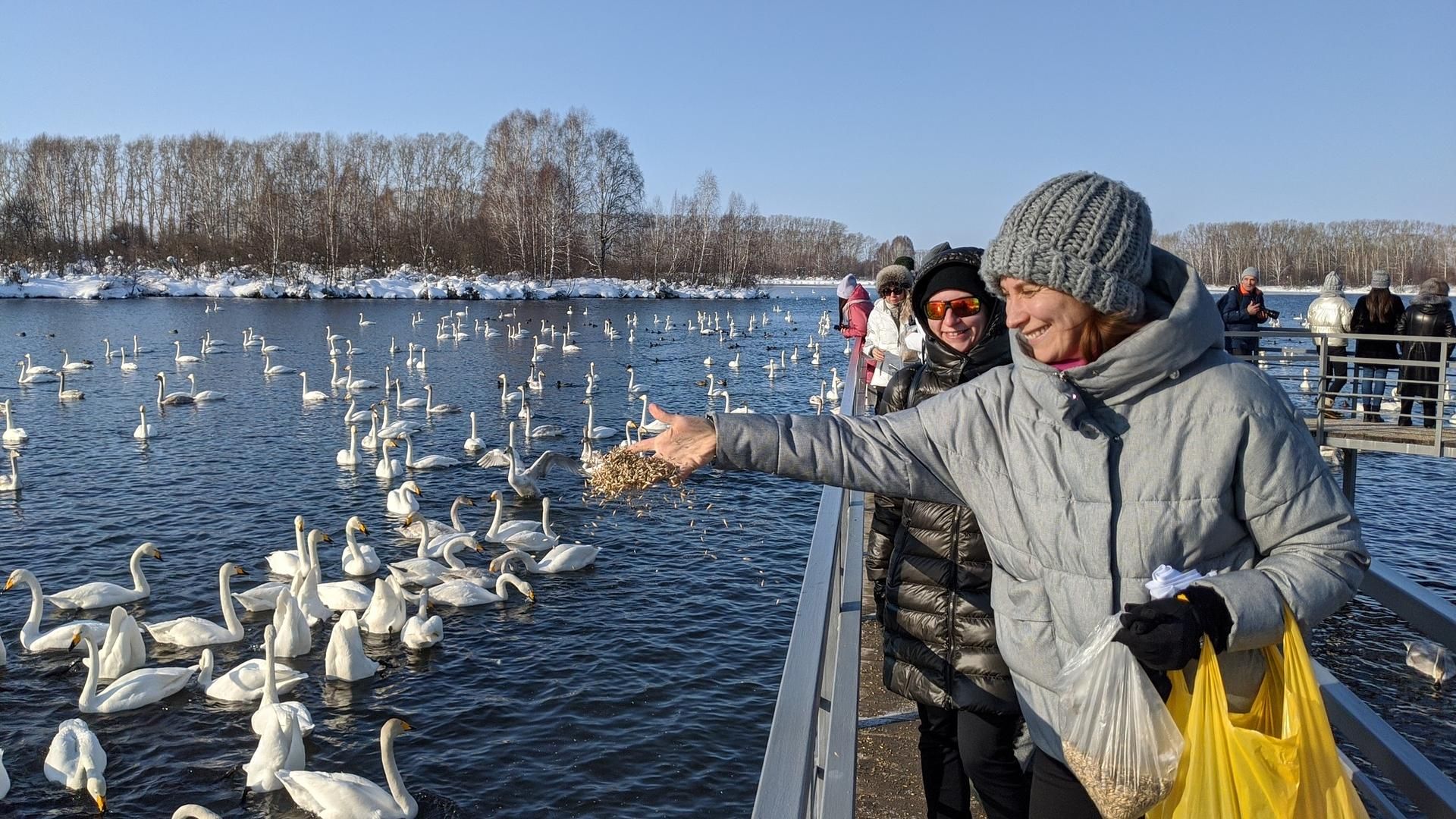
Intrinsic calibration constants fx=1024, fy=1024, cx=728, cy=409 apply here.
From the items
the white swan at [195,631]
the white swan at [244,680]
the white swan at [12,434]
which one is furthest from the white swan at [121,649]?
the white swan at [12,434]

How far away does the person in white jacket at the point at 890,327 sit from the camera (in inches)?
259

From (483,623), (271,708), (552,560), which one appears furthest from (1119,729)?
(552,560)

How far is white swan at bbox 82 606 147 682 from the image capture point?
30.6 feet

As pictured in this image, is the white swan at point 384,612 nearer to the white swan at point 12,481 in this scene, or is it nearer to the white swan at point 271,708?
the white swan at point 271,708

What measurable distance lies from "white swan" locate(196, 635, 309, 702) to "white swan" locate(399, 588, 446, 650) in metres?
1.18

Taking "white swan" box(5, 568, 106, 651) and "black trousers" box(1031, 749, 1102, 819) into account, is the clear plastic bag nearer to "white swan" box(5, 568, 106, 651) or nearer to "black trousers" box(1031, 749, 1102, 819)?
"black trousers" box(1031, 749, 1102, 819)

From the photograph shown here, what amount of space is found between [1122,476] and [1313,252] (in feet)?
513

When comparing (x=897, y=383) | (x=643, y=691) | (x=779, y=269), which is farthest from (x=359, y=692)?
(x=779, y=269)

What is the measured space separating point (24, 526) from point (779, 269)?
5497 inches

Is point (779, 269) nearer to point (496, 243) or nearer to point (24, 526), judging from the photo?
point (496, 243)

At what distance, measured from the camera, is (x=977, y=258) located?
3.19 meters

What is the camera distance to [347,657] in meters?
9.41

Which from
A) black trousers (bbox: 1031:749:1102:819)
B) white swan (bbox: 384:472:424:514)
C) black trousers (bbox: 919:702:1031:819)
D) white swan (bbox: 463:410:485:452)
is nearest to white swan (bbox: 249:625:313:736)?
white swan (bbox: 384:472:424:514)

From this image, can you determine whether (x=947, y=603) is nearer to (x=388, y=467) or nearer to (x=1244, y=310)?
(x=1244, y=310)
